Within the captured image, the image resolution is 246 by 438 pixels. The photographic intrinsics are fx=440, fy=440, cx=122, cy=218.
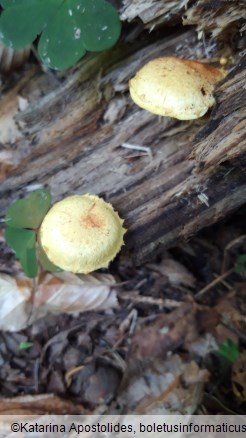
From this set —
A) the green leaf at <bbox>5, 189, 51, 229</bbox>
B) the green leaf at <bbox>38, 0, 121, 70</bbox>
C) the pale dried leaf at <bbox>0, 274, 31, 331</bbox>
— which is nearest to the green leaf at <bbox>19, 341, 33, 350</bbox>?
the pale dried leaf at <bbox>0, 274, 31, 331</bbox>

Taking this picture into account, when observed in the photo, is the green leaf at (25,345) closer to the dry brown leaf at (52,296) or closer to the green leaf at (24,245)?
the dry brown leaf at (52,296)

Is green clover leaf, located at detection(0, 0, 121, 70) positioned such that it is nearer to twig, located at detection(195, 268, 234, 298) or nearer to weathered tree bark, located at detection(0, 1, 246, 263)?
weathered tree bark, located at detection(0, 1, 246, 263)

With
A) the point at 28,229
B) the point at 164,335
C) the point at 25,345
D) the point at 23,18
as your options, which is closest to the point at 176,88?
the point at 23,18

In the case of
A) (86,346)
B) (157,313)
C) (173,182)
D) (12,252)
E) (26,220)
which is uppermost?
(26,220)

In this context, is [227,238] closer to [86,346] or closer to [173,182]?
[173,182]

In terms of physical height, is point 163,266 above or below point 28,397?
below

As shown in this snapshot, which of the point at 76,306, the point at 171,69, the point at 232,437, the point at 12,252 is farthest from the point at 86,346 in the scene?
the point at 171,69

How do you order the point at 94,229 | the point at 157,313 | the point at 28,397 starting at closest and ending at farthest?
the point at 94,229
the point at 28,397
the point at 157,313

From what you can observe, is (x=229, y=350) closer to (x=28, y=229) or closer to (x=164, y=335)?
(x=164, y=335)
